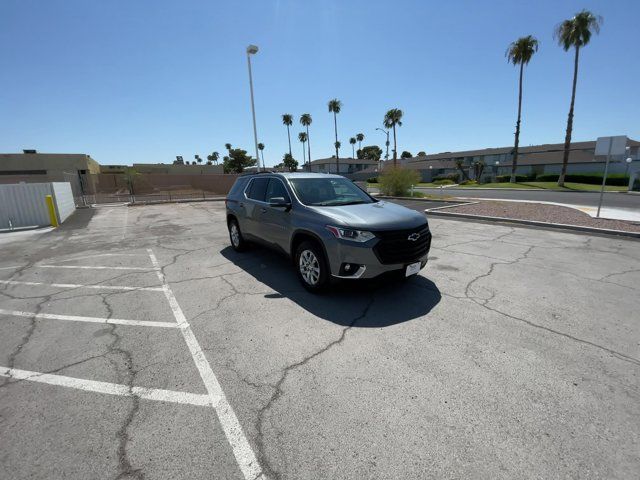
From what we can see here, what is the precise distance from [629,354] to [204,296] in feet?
17.0

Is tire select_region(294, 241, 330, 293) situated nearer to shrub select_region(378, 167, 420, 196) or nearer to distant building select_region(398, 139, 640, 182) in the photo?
shrub select_region(378, 167, 420, 196)

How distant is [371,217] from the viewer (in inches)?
169

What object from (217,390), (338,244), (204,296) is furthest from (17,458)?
(338,244)

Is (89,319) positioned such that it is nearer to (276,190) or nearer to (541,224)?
(276,190)

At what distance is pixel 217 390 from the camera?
265 cm

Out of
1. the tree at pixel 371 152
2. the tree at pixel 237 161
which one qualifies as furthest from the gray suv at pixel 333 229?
the tree at pixel 371 152

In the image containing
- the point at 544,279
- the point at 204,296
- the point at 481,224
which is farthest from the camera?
the point at 481,224

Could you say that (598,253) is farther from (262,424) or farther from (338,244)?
(262,424)

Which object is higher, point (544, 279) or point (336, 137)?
point (336, 137)

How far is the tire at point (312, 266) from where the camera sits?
435 centimetres

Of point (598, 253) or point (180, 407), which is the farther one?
point (598, 253)

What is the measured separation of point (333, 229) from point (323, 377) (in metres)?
1.95

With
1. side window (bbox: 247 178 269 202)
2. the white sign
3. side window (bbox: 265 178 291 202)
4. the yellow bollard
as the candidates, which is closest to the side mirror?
side window (bbox: 265 178 291 202)

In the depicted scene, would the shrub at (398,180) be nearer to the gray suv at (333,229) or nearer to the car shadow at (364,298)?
the gray suv at (333,229)
